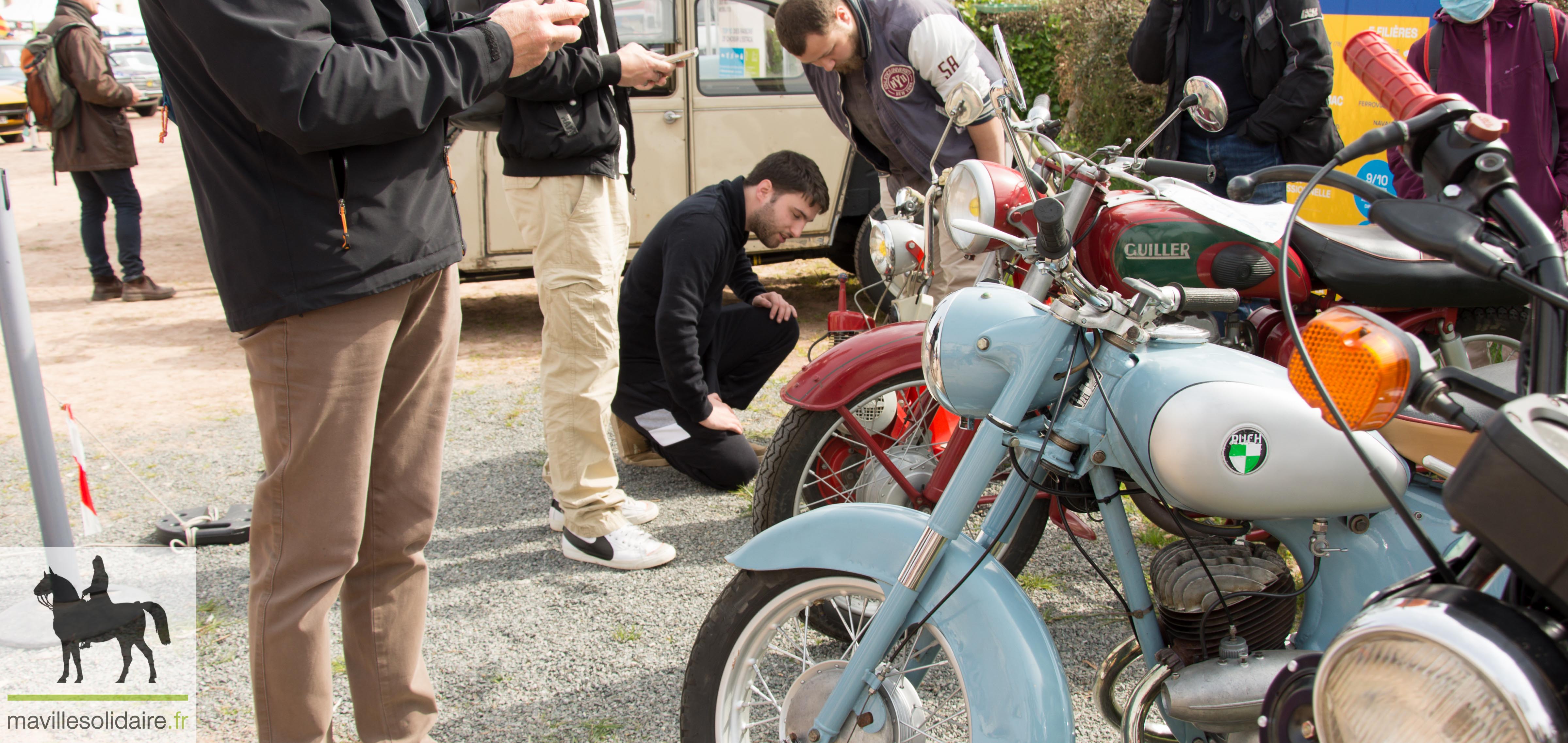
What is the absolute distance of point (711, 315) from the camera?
3570mm

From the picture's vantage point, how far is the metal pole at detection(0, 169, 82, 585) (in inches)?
101

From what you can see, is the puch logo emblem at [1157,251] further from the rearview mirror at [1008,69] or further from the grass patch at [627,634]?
the grass patch at [627,634]

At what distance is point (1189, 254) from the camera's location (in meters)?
2.19

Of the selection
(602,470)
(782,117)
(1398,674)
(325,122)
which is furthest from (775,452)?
(782,117)

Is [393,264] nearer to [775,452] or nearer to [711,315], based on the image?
[775,452]

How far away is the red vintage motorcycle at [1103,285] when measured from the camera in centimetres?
178

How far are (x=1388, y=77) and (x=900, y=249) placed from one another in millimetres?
1732

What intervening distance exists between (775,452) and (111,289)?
6.29m

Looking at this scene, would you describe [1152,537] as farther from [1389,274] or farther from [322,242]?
[322,242]

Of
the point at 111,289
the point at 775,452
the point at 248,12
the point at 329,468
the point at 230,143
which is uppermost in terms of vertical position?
the point at 248,12

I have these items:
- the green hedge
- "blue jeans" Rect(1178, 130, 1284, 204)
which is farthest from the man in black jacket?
the green hedge

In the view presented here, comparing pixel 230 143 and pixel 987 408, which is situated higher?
pixel 230 143

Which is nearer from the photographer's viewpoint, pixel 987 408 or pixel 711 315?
pixel 987 408

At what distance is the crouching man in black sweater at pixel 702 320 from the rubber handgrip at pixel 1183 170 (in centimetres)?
171
